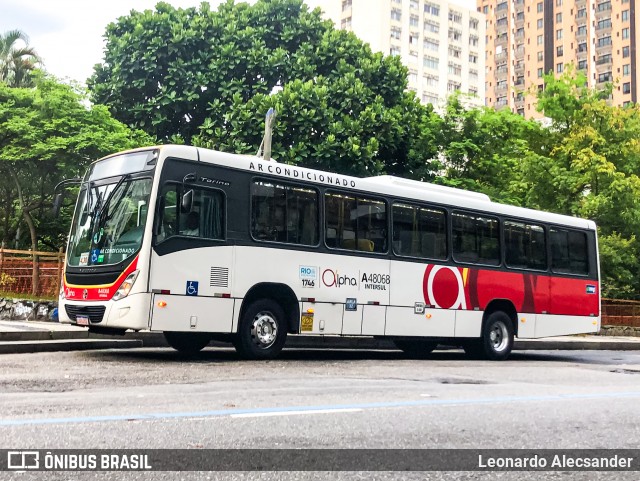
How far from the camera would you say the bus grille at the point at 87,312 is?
1129 cm

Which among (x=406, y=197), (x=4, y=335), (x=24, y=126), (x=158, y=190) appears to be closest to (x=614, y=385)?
(x=406, y=197)

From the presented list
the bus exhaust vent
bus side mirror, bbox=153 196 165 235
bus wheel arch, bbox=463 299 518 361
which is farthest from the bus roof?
bus wheel arch, bbox=463 299 518 361

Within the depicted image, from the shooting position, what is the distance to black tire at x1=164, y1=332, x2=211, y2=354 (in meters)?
12.9

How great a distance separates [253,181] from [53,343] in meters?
4.16

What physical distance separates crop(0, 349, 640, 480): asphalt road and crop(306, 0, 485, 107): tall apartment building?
3028 inches

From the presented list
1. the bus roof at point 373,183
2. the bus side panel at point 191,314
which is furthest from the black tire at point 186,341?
the bus roof at point 373,183

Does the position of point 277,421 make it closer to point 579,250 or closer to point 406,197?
point 406,197

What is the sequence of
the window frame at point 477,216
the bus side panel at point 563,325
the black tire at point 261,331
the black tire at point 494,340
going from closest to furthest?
the black tire at point 261,331
the window frame at point 477,216
the black tire at point 494,340
the bus side panel at point 563,325

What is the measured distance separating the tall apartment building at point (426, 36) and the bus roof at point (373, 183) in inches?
2745

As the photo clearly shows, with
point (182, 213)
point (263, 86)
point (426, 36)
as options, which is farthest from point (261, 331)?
Result: point (426, 36)

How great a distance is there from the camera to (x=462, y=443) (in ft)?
17.4

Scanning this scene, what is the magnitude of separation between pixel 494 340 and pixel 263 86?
16763 millimetres

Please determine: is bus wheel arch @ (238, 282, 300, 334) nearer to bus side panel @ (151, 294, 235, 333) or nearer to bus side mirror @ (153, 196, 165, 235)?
bus side panel @ (151, 294, 235, 333)

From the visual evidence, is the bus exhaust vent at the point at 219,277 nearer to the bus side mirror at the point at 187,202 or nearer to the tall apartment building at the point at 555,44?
the bus side mirror at the point at 187,202
